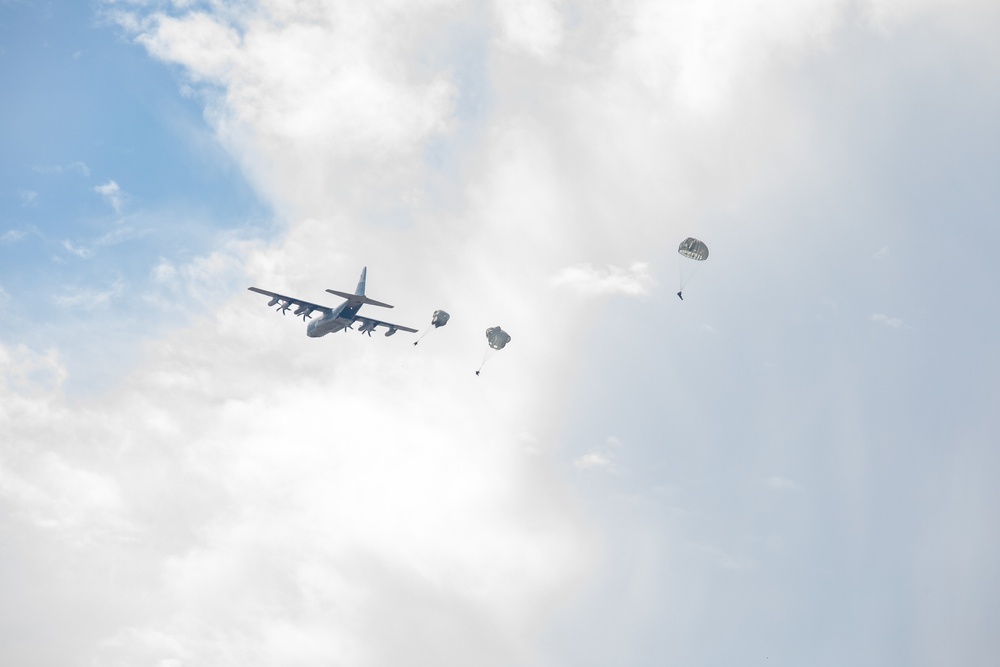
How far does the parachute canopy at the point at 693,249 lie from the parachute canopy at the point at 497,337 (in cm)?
3188

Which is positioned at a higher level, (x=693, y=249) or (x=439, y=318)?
(x=693, y=249)

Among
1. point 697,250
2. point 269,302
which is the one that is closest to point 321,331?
point 269,302

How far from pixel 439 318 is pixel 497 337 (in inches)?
401

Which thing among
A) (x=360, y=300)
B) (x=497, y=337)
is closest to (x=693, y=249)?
(x=497, y=337)

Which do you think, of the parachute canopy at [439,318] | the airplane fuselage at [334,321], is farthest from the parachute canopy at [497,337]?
the airplane fuselage at [334,321]

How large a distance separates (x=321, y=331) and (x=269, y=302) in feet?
38.6

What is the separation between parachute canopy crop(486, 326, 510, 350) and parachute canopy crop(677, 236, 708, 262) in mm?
31875

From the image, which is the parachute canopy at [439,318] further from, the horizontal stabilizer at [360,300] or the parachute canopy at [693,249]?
the parachute canopy at [693,249]

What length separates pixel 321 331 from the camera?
5453 inches

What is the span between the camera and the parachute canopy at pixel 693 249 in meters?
117

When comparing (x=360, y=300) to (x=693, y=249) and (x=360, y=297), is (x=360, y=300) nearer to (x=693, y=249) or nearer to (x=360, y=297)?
(x=360, y=297)

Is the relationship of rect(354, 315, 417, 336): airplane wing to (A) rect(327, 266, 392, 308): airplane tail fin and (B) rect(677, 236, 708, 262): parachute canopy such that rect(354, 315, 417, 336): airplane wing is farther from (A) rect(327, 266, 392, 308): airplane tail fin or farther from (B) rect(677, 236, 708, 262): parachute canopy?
(B) rect(677, 236, 708, 262): parachute canopy

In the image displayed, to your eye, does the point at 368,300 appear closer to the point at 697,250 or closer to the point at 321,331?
the point at 321,331

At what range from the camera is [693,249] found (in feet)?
383
